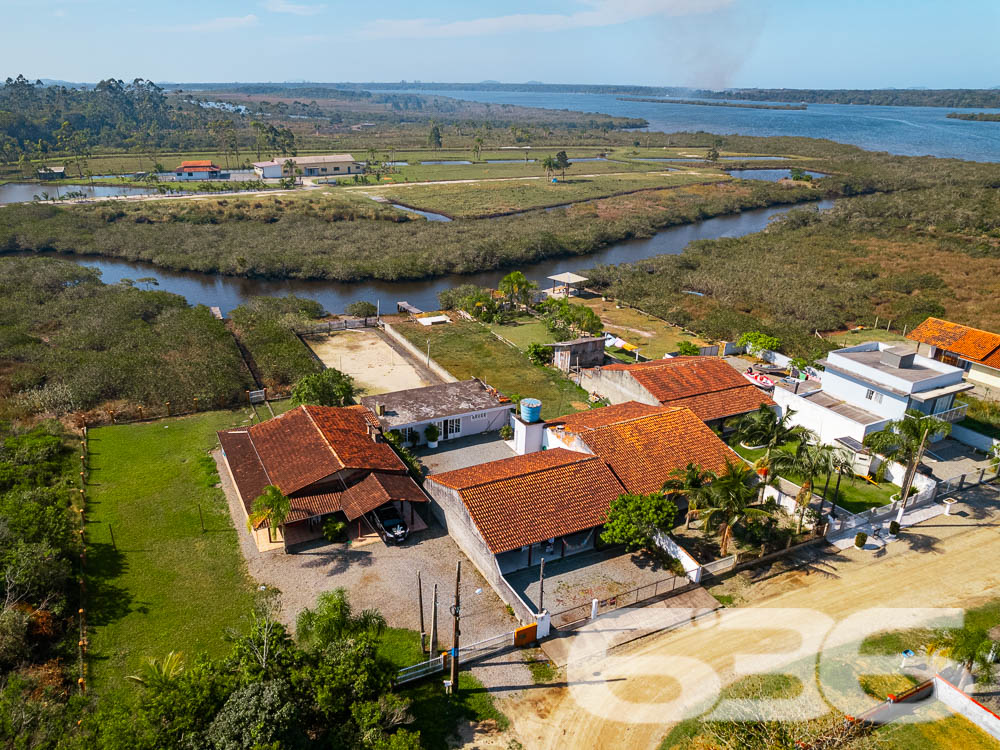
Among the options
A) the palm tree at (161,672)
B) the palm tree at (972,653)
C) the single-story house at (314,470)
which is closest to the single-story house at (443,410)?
the single-story house at (314,470)

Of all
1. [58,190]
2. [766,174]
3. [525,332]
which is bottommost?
[525,332]

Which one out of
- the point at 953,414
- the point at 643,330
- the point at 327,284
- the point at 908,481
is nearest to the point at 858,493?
the point at 908,481

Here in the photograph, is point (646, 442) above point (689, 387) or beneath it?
beneath

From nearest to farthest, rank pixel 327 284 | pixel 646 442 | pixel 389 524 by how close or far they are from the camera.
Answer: pixel 389 524
pixel 646 442
pixel 327 284

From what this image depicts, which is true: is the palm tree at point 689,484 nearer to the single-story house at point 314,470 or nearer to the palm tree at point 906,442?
the palm tree at point 906,442

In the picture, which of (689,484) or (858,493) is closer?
(689,484)

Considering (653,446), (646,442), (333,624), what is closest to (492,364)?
(646,442)

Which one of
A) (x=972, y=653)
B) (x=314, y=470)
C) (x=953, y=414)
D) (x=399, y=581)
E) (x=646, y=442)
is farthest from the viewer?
(x=953, y=414)

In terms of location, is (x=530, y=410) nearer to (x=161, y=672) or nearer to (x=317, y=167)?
(x=161, y=672)
